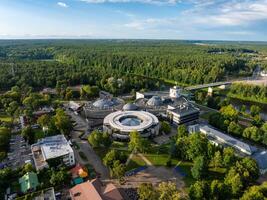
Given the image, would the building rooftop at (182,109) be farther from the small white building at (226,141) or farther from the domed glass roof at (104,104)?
the domed glass roof at (104,104)

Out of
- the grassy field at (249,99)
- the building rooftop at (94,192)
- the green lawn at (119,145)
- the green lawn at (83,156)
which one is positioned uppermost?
the grassy field at (249,99)

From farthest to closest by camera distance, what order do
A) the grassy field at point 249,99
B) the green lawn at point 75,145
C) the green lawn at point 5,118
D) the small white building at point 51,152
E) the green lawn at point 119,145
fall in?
the grassy field at point 249,99 → the green lawn at point 5,118 → the green lawn at point 119,145 → the green lawn at point 75,145 → the small white building at point 51,152

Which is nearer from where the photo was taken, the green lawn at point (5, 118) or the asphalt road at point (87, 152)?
the asphalt road at point (87, 152)

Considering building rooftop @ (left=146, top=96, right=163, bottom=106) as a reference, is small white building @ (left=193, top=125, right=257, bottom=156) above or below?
below

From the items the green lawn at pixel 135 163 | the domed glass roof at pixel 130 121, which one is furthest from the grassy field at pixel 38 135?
the green lawn at pixel 135 163

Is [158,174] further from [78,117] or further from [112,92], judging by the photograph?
[112,92]

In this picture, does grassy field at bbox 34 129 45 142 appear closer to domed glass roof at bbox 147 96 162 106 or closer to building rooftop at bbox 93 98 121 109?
building rooftop at bbox 93 98 121 109

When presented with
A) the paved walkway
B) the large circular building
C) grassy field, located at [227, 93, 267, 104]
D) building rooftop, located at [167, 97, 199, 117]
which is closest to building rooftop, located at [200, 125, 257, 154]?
building rooftop, located at [167, 97, 199, 117]
